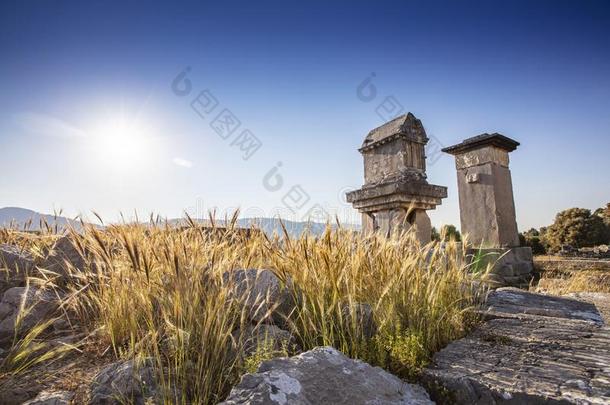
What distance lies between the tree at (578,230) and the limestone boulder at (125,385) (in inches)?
965

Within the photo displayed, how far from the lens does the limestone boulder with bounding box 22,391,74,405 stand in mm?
1331

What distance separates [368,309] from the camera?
1930mm

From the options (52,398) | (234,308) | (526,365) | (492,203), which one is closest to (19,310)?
(52,398)

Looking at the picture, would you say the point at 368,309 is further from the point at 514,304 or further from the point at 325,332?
the point at 514,304

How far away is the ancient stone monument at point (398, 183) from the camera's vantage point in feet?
15.7

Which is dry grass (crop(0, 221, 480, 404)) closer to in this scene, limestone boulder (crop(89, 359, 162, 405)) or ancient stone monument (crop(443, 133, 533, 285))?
limestone boulder (crop(89, 359, 162, 405))

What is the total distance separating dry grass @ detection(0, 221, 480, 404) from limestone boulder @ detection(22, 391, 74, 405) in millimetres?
258

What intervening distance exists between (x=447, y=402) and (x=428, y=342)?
47 centimetres

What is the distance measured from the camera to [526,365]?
1394 mm

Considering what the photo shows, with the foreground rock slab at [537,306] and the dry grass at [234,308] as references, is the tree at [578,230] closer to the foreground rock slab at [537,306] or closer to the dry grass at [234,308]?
the foreground rock slab at [537,306]

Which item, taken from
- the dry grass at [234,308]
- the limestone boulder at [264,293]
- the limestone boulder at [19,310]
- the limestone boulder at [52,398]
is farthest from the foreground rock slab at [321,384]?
the limestone boulder at [19,310]

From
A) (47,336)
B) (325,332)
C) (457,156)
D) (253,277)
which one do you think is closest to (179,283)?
(253,277)

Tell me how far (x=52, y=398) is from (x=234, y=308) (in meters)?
0.86

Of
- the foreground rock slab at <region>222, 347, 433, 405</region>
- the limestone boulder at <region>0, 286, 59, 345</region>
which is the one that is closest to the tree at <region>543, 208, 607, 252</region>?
the foreground rock slab at <region>222, 347, 433, 405</region>
